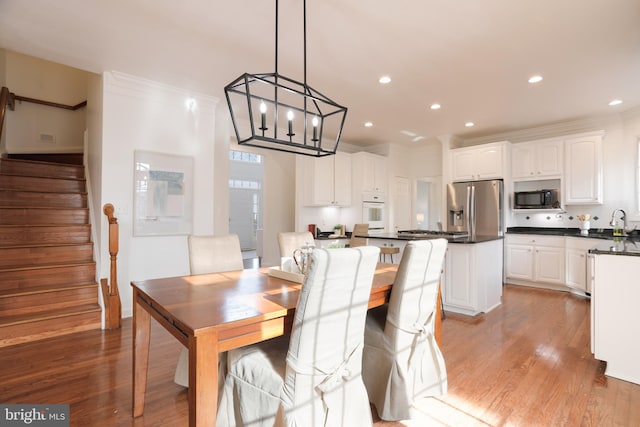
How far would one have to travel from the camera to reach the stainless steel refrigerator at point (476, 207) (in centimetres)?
537

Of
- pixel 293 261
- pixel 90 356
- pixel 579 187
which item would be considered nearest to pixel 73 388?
pixel 90 356

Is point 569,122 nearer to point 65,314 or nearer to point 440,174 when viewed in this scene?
point 440,174

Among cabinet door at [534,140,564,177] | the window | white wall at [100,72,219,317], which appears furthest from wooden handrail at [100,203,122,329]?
the window

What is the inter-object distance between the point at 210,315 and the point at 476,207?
210 inches

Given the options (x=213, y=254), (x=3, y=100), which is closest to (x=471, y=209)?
(x=213, y=254)

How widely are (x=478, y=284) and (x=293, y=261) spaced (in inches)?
93.6

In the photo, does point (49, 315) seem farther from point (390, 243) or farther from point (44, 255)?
point (390, 243)

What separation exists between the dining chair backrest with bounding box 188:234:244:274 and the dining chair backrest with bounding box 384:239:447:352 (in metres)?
1.27

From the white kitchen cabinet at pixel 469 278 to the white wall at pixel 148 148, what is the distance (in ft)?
9.92

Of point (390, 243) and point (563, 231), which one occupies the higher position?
point (563, 231)

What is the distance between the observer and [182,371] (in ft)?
6.77

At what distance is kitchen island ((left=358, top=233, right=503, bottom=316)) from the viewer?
354cm

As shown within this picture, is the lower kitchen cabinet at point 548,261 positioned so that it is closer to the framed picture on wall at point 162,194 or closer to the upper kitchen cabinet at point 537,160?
the upper kitchen cabinet at point 537,160

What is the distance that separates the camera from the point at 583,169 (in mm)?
4816
